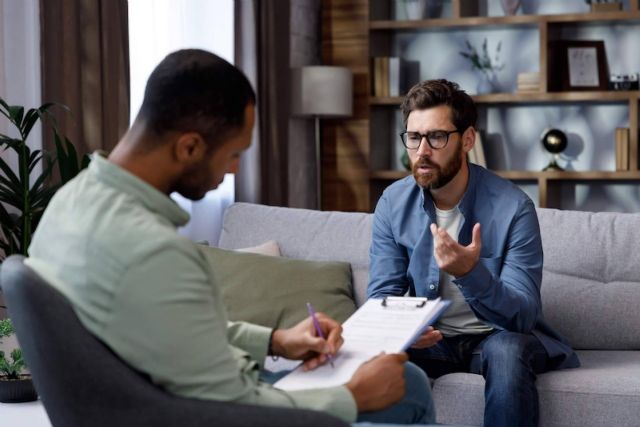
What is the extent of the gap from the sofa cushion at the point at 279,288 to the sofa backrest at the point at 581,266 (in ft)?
0.38

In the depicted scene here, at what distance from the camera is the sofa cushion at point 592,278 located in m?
2.89

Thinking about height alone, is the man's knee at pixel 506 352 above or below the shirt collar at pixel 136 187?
below

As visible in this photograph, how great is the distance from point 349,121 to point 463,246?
3233 millimetres

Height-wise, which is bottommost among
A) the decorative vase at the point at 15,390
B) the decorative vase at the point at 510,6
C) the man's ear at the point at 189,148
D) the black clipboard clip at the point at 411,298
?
the decorative vase at the point at 15,390

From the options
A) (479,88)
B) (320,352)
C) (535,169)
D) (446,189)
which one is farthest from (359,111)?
(320,352)

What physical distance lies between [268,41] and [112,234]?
390cm

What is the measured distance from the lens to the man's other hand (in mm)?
1631

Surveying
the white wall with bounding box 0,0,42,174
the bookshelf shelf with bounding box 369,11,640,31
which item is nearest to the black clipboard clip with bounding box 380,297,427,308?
the white wall with bounding box 0,0,42,174

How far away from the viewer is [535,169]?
5.66 m

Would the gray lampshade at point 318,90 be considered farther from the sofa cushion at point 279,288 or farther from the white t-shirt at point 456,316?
the white t-shirt at point 456,316

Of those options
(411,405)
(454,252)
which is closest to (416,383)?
(411,405)

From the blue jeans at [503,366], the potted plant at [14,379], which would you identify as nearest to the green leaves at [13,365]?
the potted plant at [14,379]

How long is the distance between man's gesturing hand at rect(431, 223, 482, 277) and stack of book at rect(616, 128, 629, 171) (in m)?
3.27

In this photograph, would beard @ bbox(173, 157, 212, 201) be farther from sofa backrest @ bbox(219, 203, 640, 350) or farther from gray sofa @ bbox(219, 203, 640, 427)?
sofa backrest @ bbox(219, 203, 640, 350)
